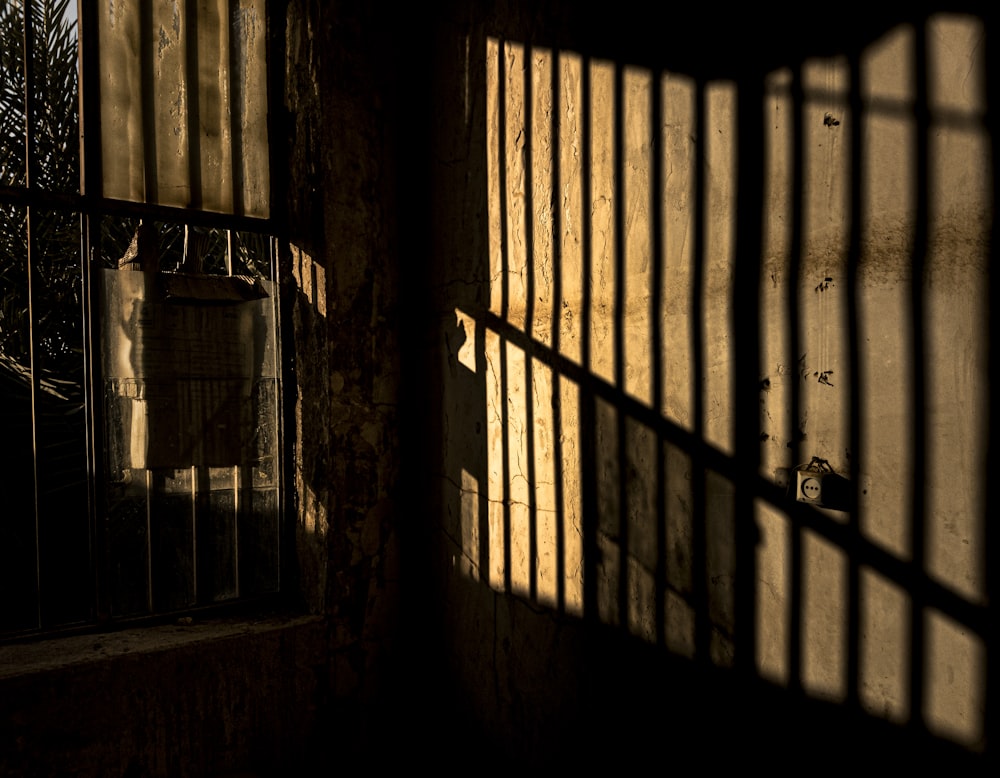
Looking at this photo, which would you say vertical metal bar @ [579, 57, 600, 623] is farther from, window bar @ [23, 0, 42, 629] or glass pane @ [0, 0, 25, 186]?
glass pane @ [0, 0, 25, 186]

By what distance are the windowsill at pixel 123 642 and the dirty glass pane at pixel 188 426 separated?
125 mm

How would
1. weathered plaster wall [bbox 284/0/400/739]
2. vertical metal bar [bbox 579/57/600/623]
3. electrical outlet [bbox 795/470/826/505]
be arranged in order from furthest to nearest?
weathered plaster wall [bbox 284/0/400/739], vertical metal bar [bbox 579/57/600/623], electrical outlet [bbox 795/470/826/505]

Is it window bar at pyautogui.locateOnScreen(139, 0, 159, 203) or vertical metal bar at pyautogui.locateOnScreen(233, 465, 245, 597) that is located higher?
window bar at pyautogui.locateOnScreen(139, 0, 159, 203)

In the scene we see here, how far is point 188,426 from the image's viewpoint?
2.46m

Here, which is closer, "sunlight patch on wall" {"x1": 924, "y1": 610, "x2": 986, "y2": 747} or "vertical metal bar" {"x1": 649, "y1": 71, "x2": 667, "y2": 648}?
"sunlight patch on wall" {"x1": 924, "y1": 610, "x2": 986, "y2": 747}

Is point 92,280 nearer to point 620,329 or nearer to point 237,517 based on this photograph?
point 237,517

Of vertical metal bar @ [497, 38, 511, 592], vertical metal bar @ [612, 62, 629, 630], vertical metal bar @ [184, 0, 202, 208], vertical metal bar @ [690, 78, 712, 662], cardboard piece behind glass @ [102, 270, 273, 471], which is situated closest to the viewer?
vertical metal bar @ [690, 78, 712, 662]

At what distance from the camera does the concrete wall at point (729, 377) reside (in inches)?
43.3

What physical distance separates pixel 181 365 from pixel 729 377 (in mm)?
2086

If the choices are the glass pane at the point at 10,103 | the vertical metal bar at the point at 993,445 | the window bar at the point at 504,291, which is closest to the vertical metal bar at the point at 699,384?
the vertical metal bar at the point at 993,445

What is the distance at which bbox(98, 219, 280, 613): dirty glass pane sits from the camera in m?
2.35

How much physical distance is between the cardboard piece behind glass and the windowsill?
25.2 inches

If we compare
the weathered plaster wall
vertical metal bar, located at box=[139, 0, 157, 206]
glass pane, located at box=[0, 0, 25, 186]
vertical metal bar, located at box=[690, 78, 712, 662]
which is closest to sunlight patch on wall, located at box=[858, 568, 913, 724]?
vertical metal bar, located at box=[690, 78, 712, 662]

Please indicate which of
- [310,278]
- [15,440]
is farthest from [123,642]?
[15,440]
